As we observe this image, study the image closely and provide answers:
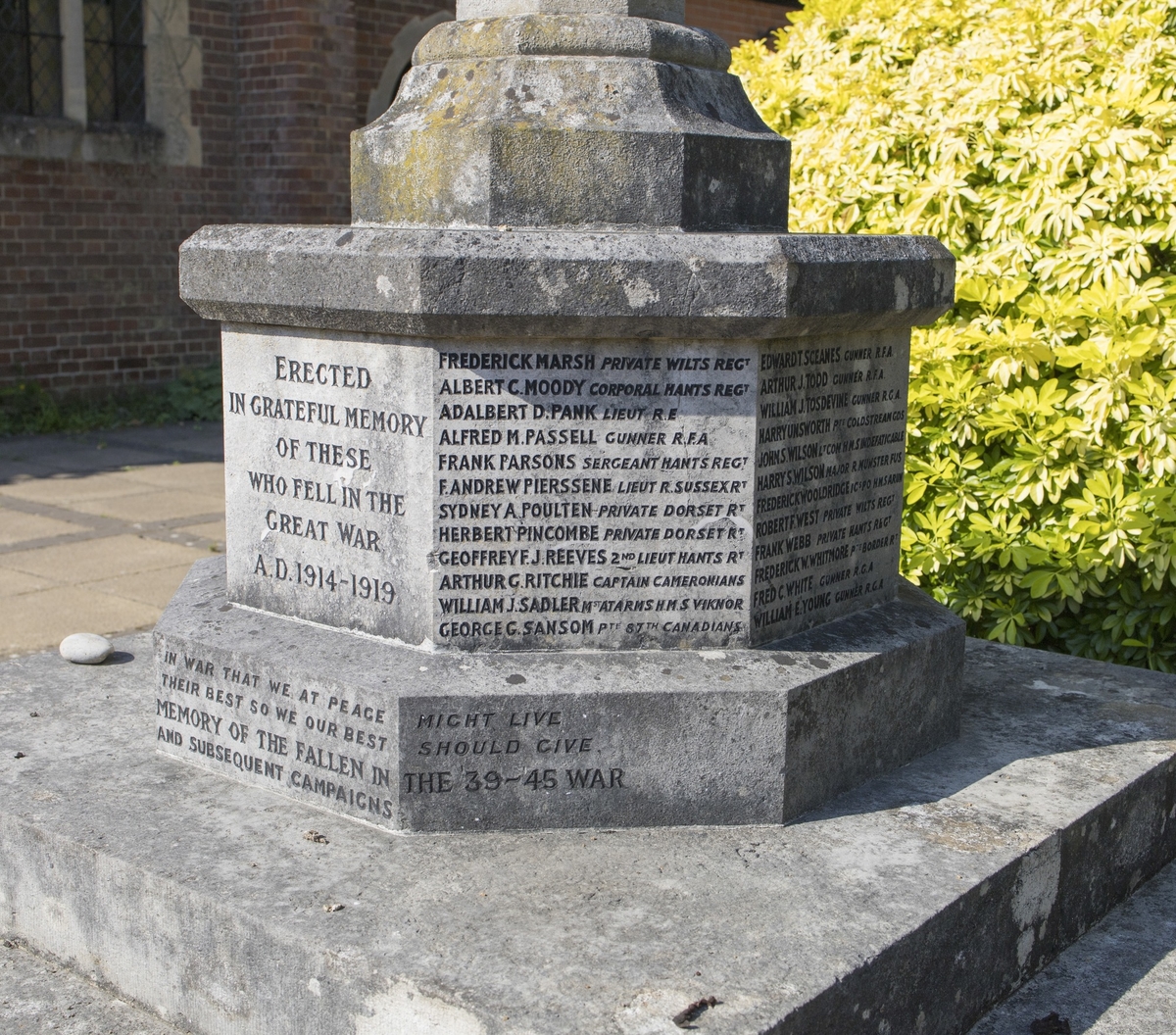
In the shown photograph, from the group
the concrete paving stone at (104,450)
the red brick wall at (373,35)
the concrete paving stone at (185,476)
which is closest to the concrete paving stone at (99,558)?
the concrete paving stone at (185,476)

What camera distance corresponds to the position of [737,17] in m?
15.6

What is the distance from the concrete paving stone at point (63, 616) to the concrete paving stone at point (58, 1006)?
2.28 metres

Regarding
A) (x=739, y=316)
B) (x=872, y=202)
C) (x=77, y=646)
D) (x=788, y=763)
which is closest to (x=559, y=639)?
(x=788, y=763)

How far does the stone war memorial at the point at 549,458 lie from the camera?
245cm

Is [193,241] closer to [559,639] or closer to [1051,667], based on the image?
[559,639]

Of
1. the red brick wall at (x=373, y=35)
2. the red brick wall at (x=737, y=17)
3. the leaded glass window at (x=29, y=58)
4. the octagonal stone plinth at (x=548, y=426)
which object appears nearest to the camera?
the octagonal stone plinth at (x=548, y=426)

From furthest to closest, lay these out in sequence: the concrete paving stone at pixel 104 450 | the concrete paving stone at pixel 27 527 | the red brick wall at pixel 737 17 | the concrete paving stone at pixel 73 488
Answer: the red brick wall at pixel 737 17
the concrete paving stone at pixel 104 450
the concrete paving stone at pixel 73 488
the concrete paving stone at pixel 27 527

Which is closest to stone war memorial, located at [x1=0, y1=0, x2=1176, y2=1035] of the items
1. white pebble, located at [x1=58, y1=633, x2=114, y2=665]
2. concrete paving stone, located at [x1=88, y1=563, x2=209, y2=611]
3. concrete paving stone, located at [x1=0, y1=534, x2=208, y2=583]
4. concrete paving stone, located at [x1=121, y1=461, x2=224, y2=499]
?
white pebble, located at [x1=58, y1=633, x2=114, y2=665]

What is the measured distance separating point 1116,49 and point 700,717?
117 inches

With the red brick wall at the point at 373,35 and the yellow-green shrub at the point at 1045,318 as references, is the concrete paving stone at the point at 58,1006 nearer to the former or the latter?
the yellow-green shrub at the point at 1045,318

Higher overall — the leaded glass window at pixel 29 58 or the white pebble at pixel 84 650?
the leaded glass window at pixel 29 58

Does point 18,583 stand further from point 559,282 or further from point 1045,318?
point 1045,318

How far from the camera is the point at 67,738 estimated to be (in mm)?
2902

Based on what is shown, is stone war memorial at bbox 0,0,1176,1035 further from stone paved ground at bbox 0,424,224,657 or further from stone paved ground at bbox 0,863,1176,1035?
stone paved ground at bbox 0,424,224,657
